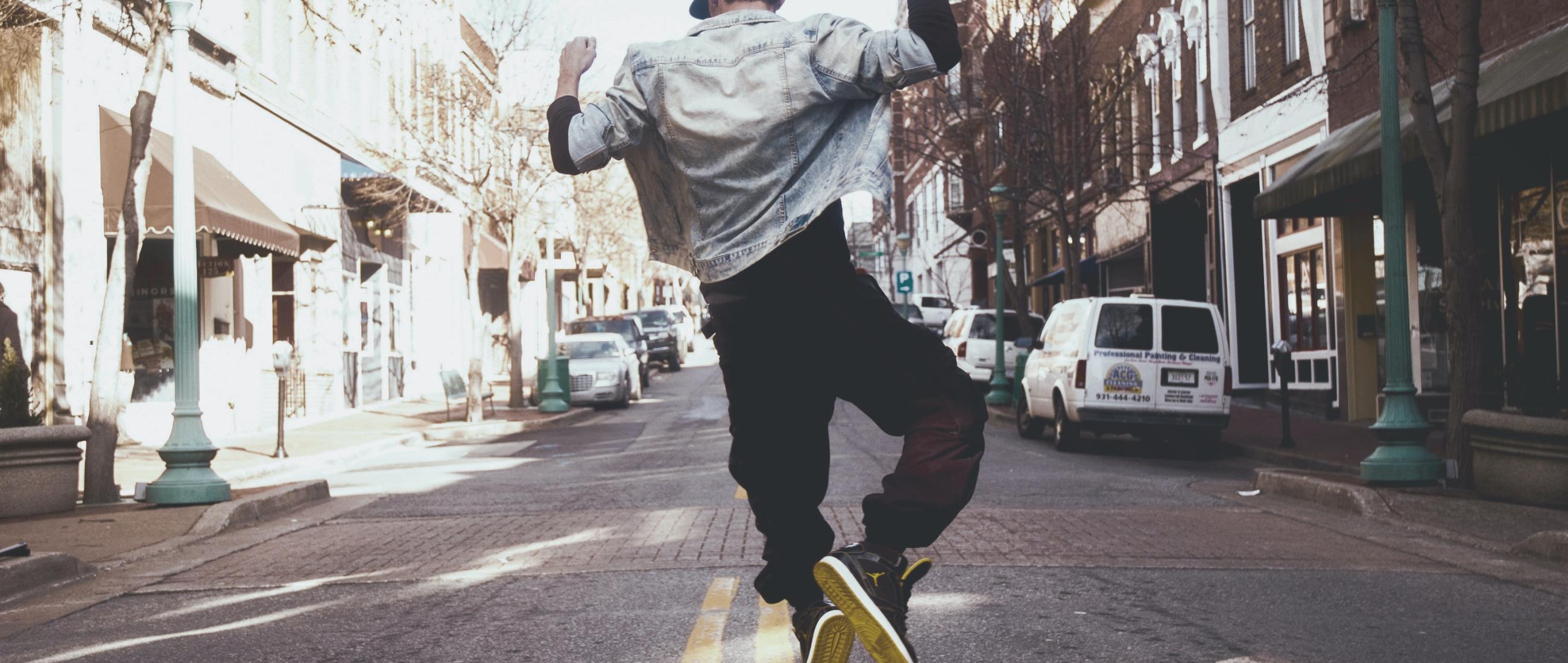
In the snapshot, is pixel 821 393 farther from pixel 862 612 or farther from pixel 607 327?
pixel 607 327

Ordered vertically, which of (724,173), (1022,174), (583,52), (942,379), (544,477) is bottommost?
(544,477)

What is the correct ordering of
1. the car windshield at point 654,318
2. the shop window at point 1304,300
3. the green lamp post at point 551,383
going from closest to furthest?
the shop window at point 1304,300 → the green lamp post at point 551,383 → the car windshield at point 654,318

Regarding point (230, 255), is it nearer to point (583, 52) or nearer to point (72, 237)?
point (72, 237)

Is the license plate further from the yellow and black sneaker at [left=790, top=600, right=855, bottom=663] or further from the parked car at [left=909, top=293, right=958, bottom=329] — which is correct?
the parked car at [left=909, top=293, right=958, bottom=329]

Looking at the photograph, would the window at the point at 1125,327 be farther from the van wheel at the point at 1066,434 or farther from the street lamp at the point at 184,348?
the street lamp at the point at 184,348

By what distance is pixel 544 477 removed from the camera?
13453 mm

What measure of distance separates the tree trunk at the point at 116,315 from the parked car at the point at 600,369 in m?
15.9

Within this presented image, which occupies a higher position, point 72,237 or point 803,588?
point 72,237

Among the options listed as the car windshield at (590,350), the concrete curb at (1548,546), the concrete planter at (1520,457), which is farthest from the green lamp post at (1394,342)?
the car windshield at (590,350)

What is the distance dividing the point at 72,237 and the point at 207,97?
4.51 m

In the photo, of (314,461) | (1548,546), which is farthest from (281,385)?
(1548,546)

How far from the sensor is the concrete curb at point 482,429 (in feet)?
70.2

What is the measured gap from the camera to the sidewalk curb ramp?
7430 mm

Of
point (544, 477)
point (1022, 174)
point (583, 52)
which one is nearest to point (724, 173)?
point (583, 52)
